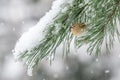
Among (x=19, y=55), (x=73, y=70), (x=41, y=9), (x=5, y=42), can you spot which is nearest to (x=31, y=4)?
(x=41, y=9)

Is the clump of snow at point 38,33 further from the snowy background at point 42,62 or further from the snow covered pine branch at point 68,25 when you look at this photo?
the snowy background at point 42,62

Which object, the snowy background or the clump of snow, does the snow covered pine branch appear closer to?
the clump of snow

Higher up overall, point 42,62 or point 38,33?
point 42,62

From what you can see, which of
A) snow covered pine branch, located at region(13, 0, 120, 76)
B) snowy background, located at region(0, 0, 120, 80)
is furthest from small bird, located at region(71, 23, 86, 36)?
snowy background, located at region(0, 0, 120, 80)

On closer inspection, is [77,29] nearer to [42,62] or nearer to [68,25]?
[68,25]

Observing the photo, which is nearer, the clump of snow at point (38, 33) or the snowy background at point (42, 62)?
the clump of snow at point (38, 33)

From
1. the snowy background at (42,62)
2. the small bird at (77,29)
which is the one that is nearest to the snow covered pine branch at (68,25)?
the small bird at (77,29)

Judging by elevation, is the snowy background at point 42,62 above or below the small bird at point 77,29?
above

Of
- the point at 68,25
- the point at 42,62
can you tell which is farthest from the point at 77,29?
the point at 42,62
